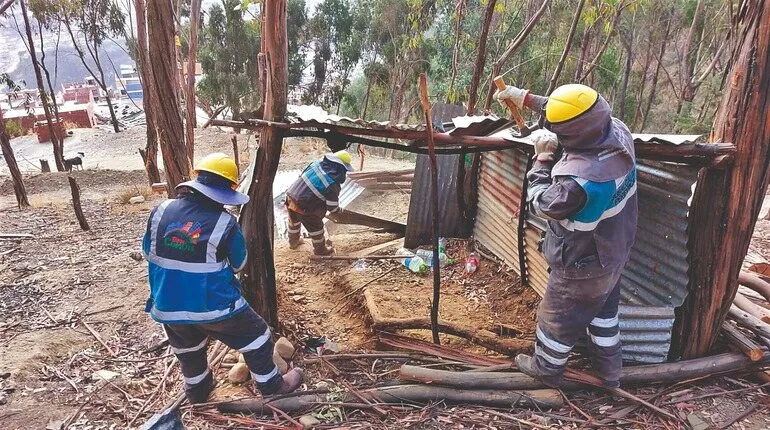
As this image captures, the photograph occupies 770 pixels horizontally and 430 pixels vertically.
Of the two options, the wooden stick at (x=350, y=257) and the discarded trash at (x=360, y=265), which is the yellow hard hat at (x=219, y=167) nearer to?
the discarded trash at (x=360, y=265)

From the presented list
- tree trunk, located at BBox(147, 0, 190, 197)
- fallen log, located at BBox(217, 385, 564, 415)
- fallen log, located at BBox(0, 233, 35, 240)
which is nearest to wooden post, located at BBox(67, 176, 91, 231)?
fallen log, located at BBox(0, 233, 35, 240)

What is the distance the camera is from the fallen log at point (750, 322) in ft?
11.4

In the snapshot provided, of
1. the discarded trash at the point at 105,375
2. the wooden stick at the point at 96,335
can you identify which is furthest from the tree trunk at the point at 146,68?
the discarded trash at the point at 105,375

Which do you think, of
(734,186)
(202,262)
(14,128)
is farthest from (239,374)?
(14,128)

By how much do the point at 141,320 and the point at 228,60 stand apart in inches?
690

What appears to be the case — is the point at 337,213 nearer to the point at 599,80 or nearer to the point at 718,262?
the point at 718,262

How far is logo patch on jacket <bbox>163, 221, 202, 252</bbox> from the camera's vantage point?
2912mm

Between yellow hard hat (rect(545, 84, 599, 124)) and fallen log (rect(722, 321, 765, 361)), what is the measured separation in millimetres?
2165

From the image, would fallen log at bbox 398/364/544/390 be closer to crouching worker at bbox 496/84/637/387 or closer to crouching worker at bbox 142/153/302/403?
crouching worker at bbox 496/84/637/387

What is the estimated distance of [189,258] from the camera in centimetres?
295

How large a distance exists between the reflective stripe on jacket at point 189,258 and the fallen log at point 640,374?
1.44 m

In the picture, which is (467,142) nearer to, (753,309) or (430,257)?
(430,257)

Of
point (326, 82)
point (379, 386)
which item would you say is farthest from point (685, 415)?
Result: point (326, 82)

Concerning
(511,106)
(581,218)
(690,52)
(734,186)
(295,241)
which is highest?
(690,52)
